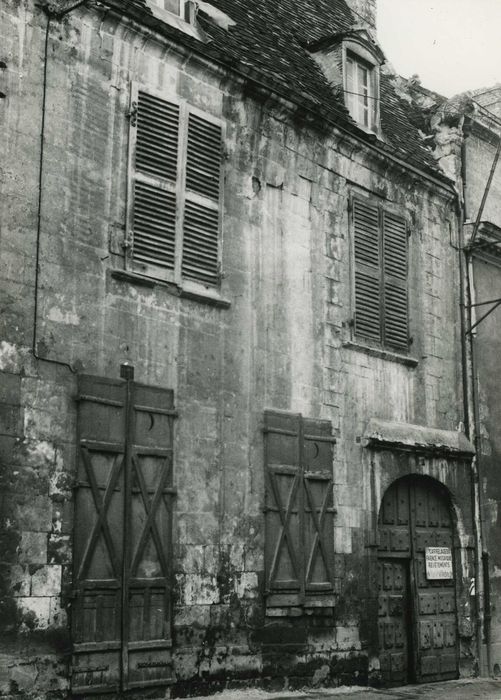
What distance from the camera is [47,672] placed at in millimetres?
8414

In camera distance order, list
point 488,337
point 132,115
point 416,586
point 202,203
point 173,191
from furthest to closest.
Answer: point 488,337 < point 416,586 < point 202,203 < point 173,191 < point 132,115

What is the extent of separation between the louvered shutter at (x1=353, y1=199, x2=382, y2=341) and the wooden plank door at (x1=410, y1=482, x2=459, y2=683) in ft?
7.63

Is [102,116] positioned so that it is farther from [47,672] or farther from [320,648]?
[320,648]

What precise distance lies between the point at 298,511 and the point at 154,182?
13.3 ft

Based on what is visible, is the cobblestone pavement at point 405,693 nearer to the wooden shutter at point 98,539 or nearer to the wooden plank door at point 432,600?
the wooden plank door at point 432,600

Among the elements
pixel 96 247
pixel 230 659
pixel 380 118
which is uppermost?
pixel 380 118

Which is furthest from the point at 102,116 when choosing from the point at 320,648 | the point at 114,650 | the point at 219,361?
the point at 320,648

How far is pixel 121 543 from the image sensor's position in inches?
362

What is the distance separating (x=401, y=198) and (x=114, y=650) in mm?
7789

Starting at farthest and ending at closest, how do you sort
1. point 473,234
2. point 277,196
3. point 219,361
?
point 473,234 < point 277,196 < point 219,361

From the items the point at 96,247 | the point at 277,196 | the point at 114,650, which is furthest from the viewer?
the point at 277,196

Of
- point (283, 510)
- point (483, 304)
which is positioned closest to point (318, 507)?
point (283, 510)

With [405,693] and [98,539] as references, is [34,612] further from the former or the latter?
[405,693]

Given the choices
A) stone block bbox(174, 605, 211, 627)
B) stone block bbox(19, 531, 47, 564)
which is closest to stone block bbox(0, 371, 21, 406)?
stone block bbox(19, 531, 47, 564)
